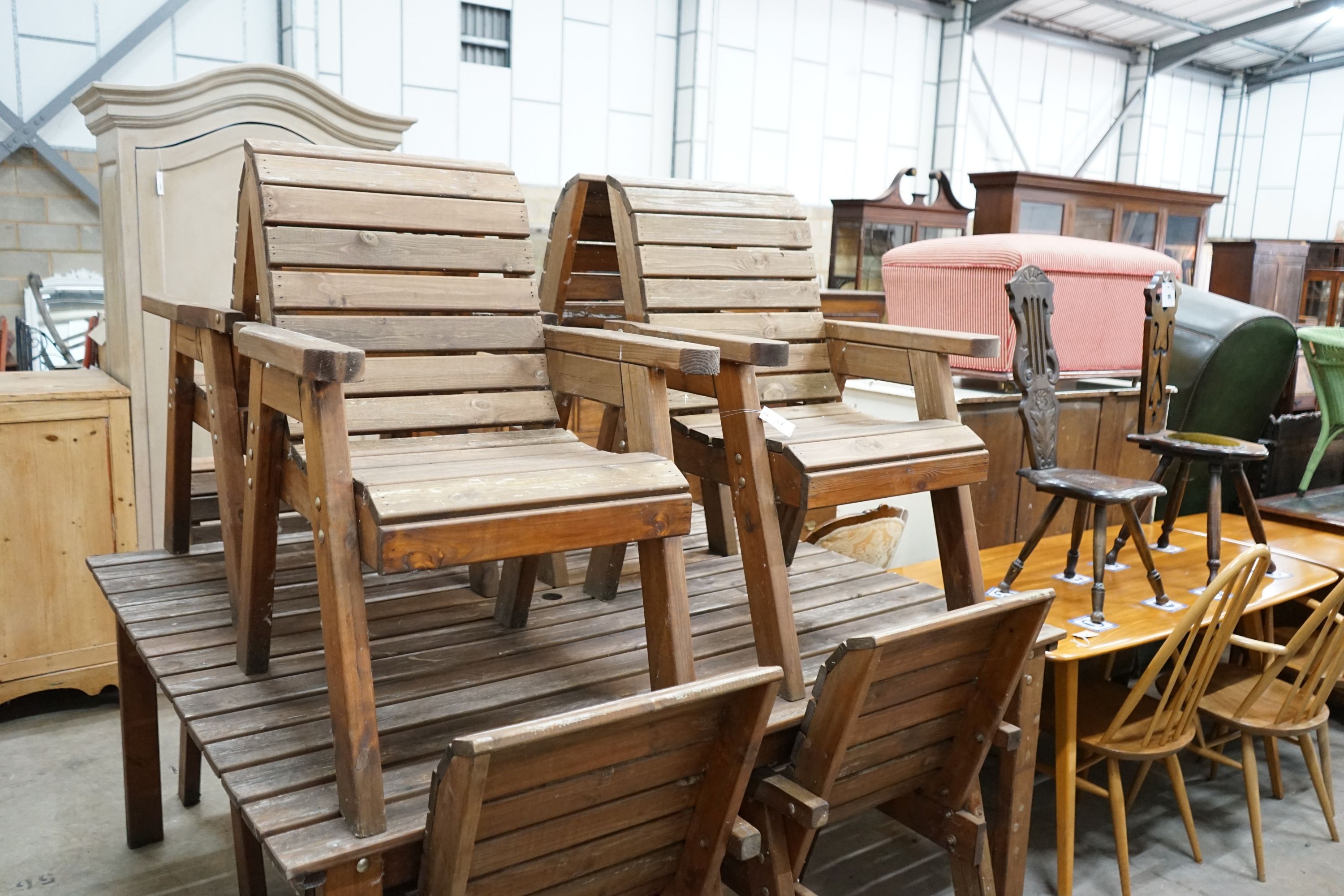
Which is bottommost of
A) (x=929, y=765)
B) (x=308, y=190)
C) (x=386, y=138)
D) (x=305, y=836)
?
(x=929, y=765)

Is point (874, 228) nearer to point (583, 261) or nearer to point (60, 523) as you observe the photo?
point (583, 261)

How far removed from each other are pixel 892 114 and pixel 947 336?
264 inches

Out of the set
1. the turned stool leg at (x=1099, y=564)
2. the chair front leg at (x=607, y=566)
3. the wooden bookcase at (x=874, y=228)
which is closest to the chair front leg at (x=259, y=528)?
the chair front leg at (x=607, y=566)

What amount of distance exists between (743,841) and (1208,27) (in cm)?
1118

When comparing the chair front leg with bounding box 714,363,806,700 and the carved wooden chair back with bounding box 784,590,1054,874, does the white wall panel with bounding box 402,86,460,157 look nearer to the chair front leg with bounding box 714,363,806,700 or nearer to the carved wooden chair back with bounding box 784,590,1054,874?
the chair front leg with bounding box 714,363,806,700

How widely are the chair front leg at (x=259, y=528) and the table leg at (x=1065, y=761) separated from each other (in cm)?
179

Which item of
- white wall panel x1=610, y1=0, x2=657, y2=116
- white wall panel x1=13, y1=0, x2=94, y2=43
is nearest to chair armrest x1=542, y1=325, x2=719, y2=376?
white wall panel x1=13, y1=0, x2=94, y2=43

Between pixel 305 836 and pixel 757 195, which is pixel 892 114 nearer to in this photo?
pixel 757 195

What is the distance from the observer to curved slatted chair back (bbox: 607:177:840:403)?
2.48 metres

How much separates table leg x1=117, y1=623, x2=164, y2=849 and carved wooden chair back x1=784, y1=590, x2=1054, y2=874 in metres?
1.52

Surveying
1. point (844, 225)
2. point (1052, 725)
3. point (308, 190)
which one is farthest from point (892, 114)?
point (308, 190)

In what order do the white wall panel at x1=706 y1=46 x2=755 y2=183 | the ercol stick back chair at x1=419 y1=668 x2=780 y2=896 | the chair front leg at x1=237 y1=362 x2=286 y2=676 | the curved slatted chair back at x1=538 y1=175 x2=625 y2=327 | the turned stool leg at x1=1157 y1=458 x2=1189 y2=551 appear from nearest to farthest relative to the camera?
the ercol stick back chair at x1=419 y1=668 x2=780 y2=896 → the chair front leg at x1=237 y1=362 x2=286 y2=676 → the curved slatted chair back at x1=538 y1=175 x2=625 y2=327 → the turned stool leg at x1=1157 y1=458 x2=1189 y2=551 → the white wall panel at x1=706 y1=46 x2=755 y2=183

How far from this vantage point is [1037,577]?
10.1 feet

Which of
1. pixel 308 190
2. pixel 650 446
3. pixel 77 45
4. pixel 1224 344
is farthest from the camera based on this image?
pixel 77 45
